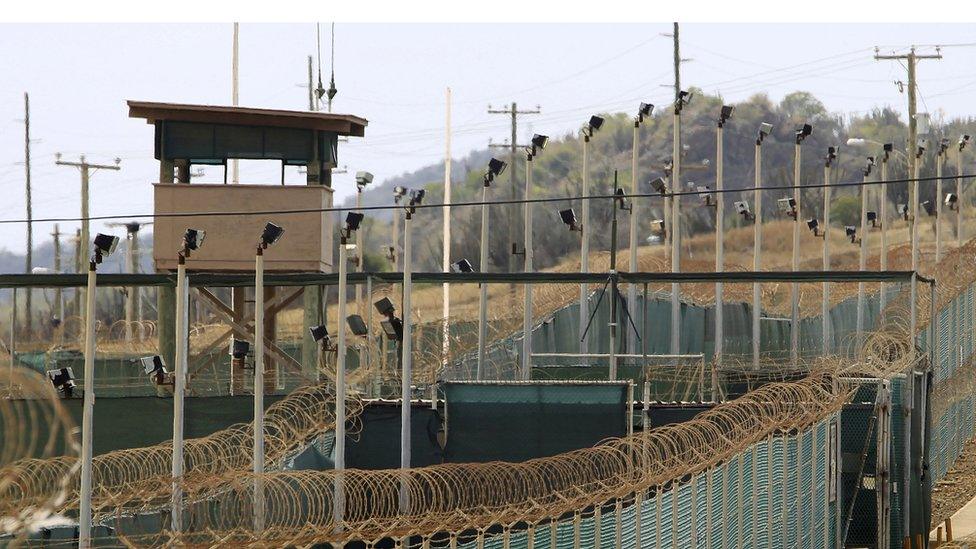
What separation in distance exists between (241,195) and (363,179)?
4.36m

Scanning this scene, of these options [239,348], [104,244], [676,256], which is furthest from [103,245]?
[676,256]

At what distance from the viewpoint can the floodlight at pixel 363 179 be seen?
27859 millimetres

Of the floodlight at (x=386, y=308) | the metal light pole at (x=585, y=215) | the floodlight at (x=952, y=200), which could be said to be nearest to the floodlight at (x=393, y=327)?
the floodlight at (x=386, y=308)

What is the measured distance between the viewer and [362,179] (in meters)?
27.9

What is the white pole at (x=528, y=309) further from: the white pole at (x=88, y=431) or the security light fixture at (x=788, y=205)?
the white pole at (x=88, y=431)

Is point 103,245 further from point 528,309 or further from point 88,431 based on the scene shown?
point 528,309

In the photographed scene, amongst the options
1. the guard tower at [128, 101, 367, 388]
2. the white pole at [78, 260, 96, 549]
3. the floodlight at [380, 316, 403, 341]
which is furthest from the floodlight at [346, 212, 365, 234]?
the guard tower at [128, 101, 367, 388]

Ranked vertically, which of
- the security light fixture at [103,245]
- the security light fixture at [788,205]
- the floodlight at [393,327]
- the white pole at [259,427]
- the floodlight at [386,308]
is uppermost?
the security light fixture at [788,205]

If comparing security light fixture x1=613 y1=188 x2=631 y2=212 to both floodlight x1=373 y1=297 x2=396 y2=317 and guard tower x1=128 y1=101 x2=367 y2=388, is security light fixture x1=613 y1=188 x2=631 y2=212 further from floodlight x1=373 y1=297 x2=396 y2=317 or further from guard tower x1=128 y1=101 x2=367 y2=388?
floodlight x1=373 y1=297 x2=396 y2=317

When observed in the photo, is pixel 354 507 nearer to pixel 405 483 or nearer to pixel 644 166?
pixel 405 483

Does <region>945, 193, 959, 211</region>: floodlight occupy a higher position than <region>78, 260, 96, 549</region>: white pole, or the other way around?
<region>945, 193, 959, 211</region>: floodlight

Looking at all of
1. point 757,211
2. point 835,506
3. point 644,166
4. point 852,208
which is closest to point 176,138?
point 757,211

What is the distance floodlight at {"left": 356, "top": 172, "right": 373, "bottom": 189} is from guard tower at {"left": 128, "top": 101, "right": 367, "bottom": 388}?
3317mm

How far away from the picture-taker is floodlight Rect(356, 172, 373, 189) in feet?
91.4
